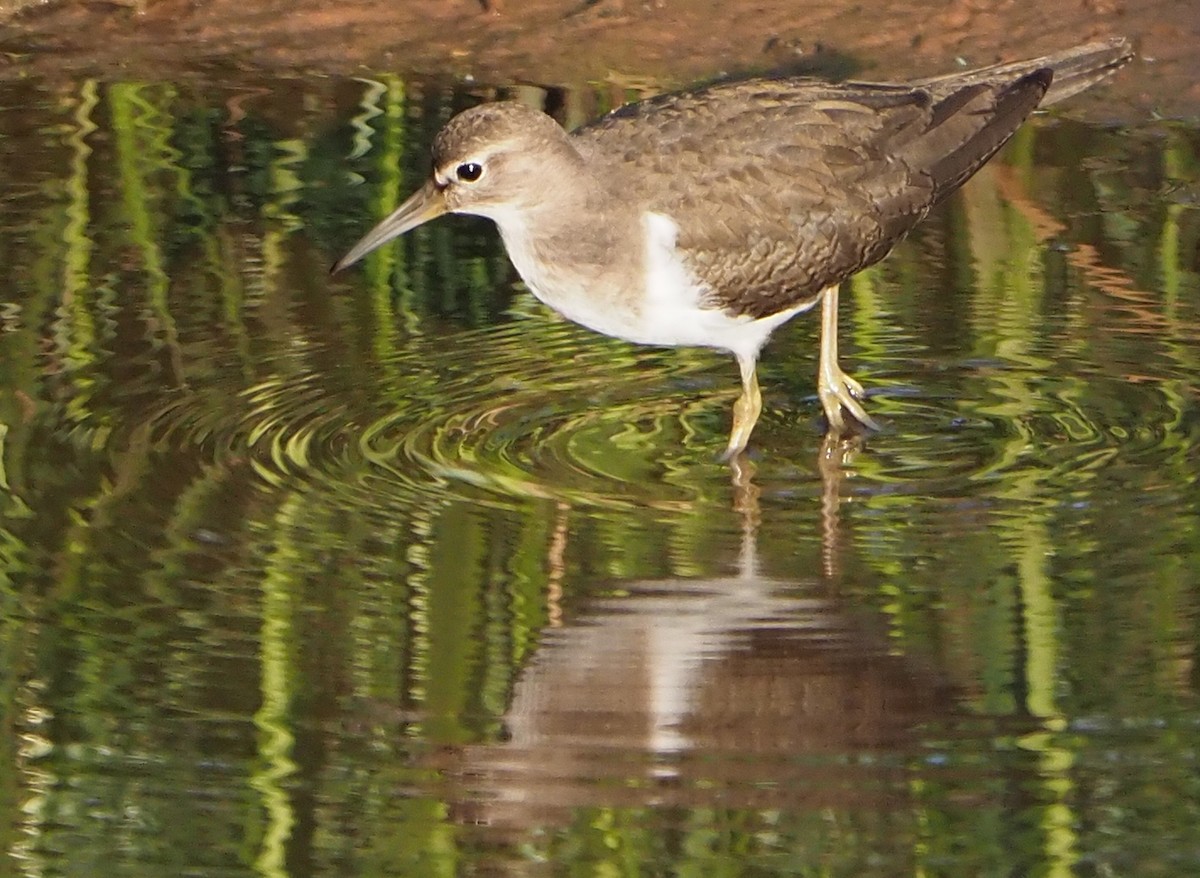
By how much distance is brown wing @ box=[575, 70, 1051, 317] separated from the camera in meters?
6.72

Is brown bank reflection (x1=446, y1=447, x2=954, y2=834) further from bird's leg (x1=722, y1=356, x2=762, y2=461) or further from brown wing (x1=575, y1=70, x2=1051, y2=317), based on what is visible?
brown wing (x1=575, y1=70, x2=1051, y2=317)

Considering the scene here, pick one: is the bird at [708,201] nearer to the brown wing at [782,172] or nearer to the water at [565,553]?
the brown wing at [782,172]

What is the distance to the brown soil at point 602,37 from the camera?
31.1 feet

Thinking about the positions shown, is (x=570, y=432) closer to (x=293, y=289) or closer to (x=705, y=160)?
(x=705, y=160)

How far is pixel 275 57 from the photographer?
9.92 metres

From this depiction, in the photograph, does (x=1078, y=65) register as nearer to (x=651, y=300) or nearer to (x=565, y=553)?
(x=651, y=300)

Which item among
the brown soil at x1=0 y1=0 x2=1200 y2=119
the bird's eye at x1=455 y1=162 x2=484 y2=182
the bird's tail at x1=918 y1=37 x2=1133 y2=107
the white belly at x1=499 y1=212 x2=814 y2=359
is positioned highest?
the brown soil at x1=0 y1=0 x2=1200 y2=119

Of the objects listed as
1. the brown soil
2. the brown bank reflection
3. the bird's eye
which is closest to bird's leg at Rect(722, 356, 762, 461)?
the brown bank reflection

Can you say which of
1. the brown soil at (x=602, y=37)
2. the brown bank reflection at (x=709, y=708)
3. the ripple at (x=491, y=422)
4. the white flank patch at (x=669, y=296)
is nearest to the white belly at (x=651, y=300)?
the white flank patch at (x=669, y=296)

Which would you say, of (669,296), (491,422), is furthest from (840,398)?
(491,422)

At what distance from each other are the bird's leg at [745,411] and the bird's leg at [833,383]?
23cm

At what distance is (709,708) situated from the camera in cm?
533

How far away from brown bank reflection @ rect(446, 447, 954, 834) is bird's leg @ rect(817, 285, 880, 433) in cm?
107

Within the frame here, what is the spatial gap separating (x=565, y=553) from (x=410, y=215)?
52.9 inches
